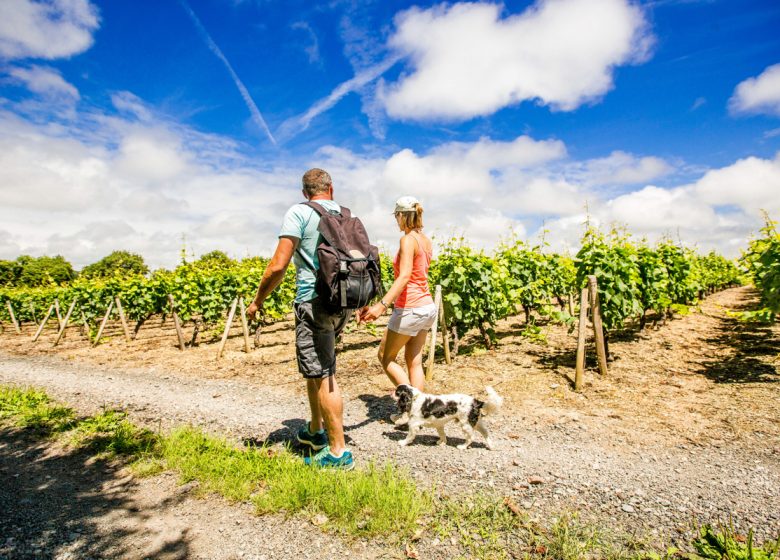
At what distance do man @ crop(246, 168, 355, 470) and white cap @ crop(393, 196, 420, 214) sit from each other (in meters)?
0.79

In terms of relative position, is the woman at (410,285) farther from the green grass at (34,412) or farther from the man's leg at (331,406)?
the green grass at (34,412)

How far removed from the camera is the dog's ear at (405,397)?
13.6 ft

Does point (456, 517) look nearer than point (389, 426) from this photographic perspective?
Yes

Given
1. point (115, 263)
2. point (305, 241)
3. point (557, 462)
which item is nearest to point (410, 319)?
point (305, 241)

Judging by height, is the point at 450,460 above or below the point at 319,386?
below

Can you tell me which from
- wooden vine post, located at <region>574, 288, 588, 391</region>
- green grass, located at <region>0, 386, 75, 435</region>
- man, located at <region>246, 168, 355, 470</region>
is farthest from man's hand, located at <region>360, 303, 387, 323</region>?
green grass, located at <region>0, 386, 75, 435</region>

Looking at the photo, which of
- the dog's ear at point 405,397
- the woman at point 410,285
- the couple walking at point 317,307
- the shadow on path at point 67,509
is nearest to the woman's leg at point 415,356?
the woman at point 410,285

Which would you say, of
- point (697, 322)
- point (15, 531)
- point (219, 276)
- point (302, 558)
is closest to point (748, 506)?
point (302, 558)

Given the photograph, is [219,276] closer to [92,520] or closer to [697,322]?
[92,520]

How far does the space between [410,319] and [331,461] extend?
148 cm

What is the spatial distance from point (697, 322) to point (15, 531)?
596 inches

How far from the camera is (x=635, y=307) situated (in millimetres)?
7594

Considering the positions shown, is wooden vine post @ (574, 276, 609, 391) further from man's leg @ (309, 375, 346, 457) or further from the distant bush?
the distant bush

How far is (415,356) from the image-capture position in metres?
4.47
